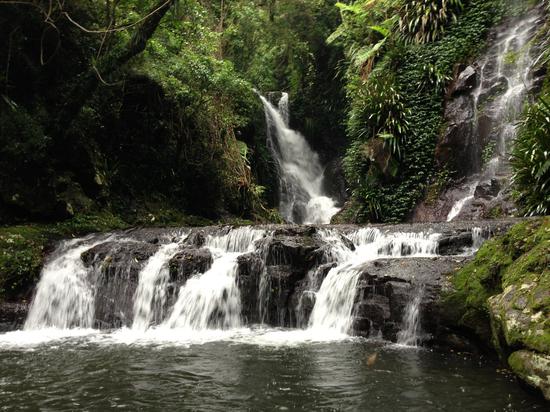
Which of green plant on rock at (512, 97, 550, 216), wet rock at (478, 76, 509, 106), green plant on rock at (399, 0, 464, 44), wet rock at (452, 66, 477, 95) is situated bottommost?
green plant on rock at (512, 97, 550, 216)

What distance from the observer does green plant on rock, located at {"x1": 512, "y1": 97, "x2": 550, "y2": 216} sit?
29.1 ft

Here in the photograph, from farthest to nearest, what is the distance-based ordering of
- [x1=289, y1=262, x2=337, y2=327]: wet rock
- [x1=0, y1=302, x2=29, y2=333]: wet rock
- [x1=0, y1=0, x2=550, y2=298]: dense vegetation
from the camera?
1. [x1=0, y1=0, x2=550, y2=298]: dense vegetation
2. [x1=0, y1=302, x2=29, y2=333]: wet rock
3. [x1=289, y1=262, x2=337, y2=327]: wet rock

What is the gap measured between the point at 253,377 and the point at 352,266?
10.7 feet

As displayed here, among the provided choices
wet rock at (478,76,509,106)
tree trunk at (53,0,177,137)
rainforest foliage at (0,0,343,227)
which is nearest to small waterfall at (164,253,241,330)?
rainforest foliage at (0,0,343,227)

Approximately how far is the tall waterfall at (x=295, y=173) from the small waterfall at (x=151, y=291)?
34.5 ft

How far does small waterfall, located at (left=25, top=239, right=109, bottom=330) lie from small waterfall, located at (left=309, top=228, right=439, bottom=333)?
434 cm

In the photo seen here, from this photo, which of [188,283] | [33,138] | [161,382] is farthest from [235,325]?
[33,138]

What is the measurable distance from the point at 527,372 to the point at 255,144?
17.2 metres

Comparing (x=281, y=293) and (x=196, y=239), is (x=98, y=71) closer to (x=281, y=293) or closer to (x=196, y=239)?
(x=196, y=239)

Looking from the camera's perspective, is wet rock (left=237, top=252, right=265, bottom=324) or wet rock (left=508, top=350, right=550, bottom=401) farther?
wet rock (left=237, top=252, right=265, bottom=324)

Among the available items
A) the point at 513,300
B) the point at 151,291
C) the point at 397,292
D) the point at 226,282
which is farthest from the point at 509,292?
the point at 151,291

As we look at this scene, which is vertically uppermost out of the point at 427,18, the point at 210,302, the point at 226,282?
the point at 427,18

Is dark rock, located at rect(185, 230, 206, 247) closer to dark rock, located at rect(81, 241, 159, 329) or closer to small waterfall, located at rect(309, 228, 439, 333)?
dark rock, located at rect(81, 241, 159, 329)

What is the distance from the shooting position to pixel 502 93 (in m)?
13.3
